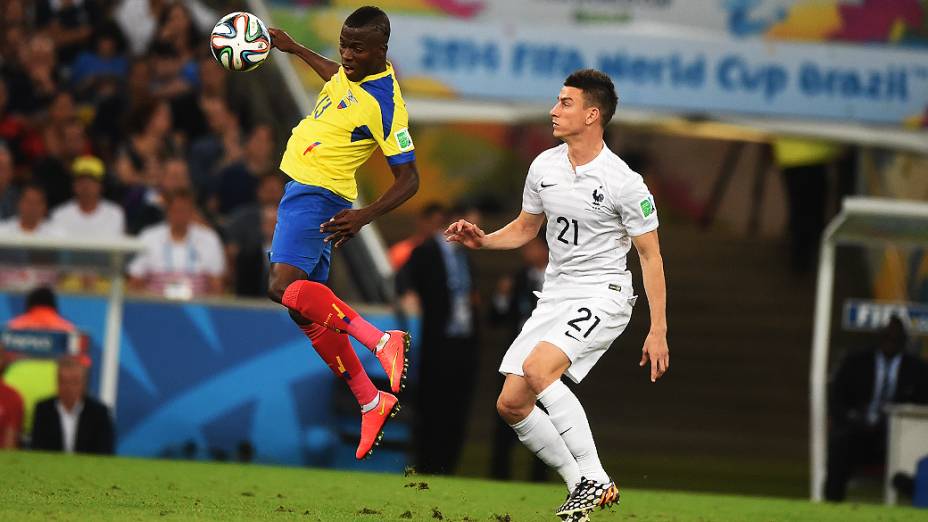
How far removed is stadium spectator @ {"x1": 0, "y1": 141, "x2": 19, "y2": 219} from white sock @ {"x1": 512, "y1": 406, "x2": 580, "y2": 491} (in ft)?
25.7

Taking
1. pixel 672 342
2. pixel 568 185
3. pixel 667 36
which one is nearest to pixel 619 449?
pixel 672 342

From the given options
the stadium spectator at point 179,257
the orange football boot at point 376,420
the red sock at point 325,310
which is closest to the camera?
the red sock at point 325,310

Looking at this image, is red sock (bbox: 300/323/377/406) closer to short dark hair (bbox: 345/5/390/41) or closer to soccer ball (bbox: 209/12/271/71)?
soccer ball (bbox: 209/12/271/71)

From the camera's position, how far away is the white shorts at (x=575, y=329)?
820 cm

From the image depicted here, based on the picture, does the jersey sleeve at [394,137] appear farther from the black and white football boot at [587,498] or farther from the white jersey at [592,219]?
the black and white football boot at [587,498]

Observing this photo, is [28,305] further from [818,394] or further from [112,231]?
[818,394]

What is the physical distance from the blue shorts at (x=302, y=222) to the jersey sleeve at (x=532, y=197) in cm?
104

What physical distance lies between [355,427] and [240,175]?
313cm

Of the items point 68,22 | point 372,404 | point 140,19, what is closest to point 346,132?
point 372,404

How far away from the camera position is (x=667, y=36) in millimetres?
17188

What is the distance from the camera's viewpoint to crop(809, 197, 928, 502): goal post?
1241 centimetres

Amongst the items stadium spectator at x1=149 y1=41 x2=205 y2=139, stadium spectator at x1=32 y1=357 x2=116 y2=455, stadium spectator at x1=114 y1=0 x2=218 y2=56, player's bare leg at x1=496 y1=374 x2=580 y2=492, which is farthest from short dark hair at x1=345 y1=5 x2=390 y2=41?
stadium spectator at x1=114 y1=0 x2=218 y2=56

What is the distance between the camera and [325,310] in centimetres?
877

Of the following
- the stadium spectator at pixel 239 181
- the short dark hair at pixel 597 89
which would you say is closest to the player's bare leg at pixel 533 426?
the short dark hair at pixel 597 89
